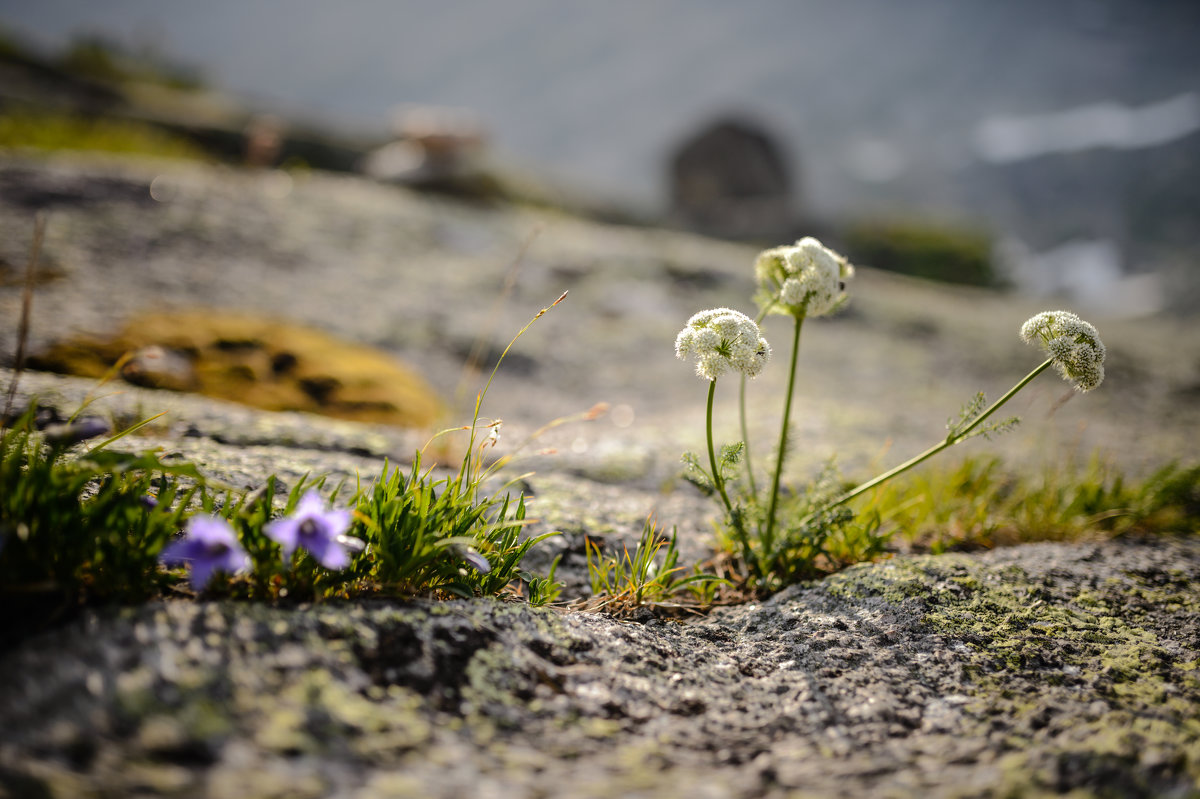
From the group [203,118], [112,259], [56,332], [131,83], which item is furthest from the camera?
[131,83]

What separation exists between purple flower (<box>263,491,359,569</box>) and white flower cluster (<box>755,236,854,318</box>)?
1.42 metres

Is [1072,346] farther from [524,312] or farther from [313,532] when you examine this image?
[524,312]

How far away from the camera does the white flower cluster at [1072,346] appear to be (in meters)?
1.71

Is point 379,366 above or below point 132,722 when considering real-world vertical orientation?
above

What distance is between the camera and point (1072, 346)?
1.73 metres

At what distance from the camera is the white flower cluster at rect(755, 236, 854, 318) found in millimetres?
1777

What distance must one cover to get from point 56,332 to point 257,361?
1.09m

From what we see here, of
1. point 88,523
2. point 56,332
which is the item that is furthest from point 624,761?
point 56,332

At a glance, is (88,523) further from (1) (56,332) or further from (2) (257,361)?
(1) (56,332)

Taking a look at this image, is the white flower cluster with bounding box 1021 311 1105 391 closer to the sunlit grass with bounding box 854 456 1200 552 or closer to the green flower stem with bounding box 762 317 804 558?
the green flower stem with bounding box 762 317 804 558

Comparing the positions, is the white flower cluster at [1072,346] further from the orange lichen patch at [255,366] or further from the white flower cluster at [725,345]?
the orange lichen patch at [255,366]

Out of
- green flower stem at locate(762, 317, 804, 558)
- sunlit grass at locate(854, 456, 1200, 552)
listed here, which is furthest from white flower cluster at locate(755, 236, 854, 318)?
sunlit grass at locate(854, 456, 1200, 552)

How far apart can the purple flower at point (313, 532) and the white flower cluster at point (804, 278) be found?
4.66ft

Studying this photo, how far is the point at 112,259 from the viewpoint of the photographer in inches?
189
